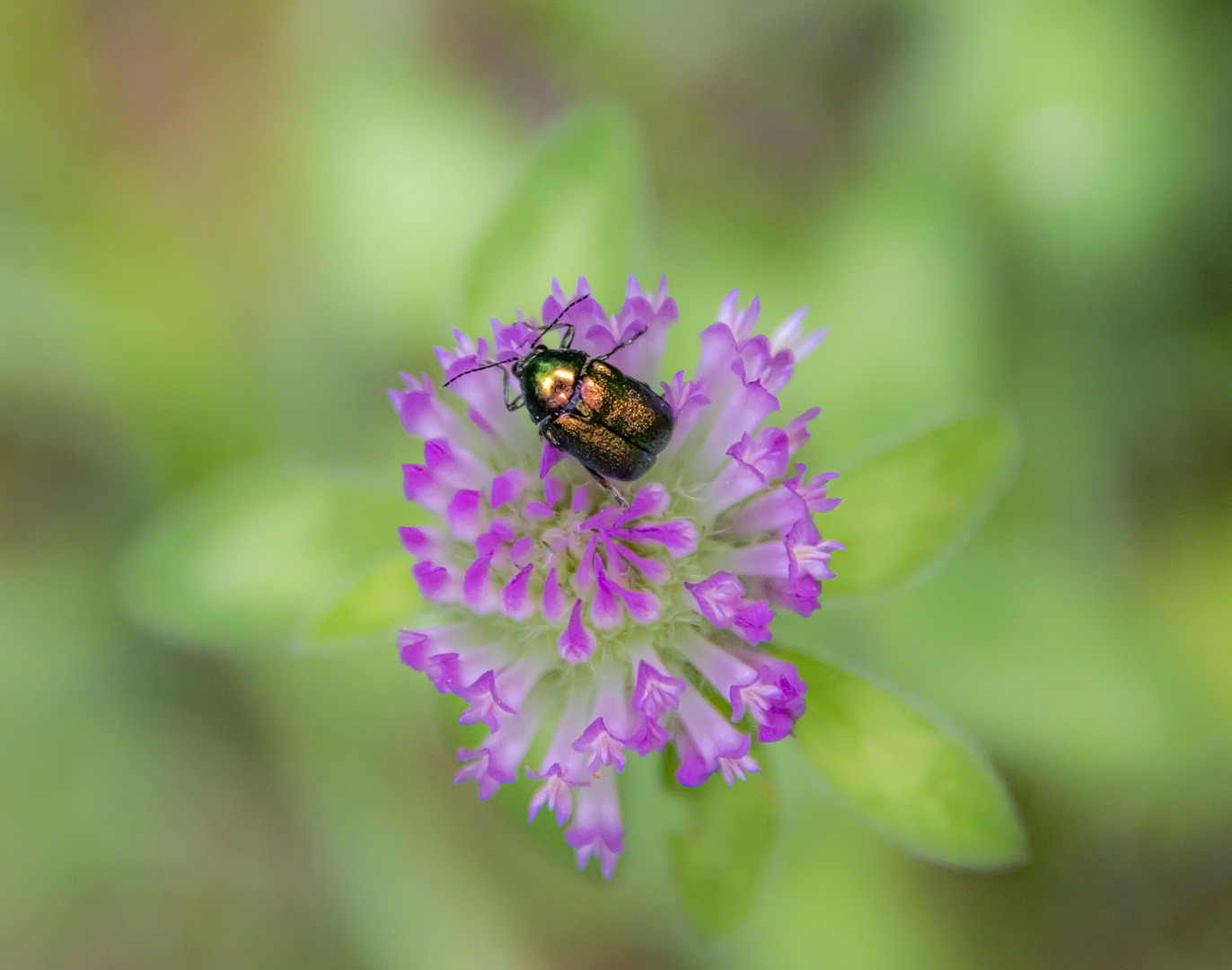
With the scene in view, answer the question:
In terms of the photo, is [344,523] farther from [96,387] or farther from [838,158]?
[838,158]

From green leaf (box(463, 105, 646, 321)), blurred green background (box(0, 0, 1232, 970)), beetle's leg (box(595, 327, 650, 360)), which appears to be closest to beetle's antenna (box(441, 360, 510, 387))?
beetle's leg (box(595, 327, 650, 360))

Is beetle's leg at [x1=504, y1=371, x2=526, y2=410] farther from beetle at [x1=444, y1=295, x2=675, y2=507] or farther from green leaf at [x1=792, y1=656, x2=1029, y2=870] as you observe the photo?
green leaf at [x1=792, y1=656, x2=1029, y2=870]

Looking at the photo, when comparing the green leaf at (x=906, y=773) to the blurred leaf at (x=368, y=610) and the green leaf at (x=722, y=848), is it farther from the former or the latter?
the blurred leaf at (x=368, y=610)

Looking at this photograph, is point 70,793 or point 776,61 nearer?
point 70,793

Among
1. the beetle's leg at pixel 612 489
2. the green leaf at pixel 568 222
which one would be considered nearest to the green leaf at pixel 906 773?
the beetle's leg at pixel 612 489

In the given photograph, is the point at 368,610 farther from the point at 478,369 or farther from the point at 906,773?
the point at 906,773

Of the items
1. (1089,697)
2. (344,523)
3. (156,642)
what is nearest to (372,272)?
(344,523)

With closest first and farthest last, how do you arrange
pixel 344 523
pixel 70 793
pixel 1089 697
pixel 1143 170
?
pixel 344 523
pixel 1089 697
pixel 1143 170
pixel 70 793
